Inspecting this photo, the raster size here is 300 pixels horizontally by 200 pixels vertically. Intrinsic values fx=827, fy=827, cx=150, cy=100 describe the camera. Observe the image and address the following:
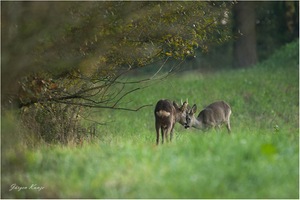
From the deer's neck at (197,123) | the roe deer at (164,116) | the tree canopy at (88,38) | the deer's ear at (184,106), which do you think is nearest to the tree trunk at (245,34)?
the deer's neck at (197,123)

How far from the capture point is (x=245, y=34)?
41.5 m

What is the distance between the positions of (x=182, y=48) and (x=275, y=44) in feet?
109

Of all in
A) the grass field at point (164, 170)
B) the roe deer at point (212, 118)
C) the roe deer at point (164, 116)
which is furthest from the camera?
the roe deer at point (212, 118)

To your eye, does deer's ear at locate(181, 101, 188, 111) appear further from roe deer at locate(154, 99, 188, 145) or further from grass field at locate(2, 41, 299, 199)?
grass field at locate(2, 41, 299, 199)

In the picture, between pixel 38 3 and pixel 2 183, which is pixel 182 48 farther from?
pixel 2 183

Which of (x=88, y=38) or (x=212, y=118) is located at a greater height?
(x=88, y=38)

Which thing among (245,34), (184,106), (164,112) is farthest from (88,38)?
(245,34)

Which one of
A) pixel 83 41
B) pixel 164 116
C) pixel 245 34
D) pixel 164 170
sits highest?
pixel 245 34

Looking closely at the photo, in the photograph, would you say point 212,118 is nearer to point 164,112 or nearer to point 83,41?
point 164,112

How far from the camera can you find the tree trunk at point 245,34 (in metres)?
41.2

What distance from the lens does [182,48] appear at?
1527cm

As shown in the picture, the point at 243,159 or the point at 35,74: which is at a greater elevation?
the point at 35,74

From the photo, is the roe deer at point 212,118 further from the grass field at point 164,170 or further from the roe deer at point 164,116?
the grass field at point 164,170

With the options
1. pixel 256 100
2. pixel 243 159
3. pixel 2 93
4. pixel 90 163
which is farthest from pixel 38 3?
pixel 256 100
